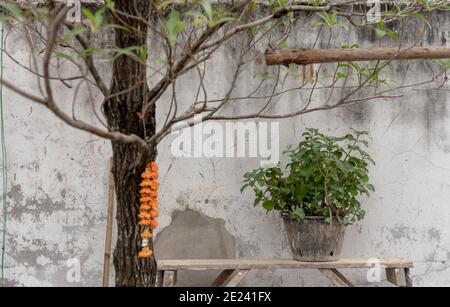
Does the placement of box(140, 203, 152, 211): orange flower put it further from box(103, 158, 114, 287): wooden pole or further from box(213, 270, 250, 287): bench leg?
box(103, 158, 114, 287): wooden pole

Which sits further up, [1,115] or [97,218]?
[1,115]

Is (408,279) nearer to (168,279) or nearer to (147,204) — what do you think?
(168,279)

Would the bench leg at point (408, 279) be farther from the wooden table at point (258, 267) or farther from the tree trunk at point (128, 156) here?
the tree trunk at point (128, 156)

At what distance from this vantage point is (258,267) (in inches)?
167

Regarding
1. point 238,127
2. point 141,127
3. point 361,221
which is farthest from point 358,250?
point 141,127

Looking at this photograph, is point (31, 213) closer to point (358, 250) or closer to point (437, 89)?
point (358, 250)

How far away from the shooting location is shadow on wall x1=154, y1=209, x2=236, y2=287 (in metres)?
4.63

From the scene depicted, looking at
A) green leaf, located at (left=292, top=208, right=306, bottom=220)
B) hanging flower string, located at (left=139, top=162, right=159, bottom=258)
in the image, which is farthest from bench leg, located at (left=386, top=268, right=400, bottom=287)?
hanging flower string, located at (left=139, top=162, right=159, bottom=258)

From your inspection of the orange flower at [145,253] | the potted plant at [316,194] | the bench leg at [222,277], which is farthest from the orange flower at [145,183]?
the bench leg at [222,277]

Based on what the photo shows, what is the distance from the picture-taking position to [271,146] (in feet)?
15.5

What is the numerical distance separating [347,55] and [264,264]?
1335 millimetres

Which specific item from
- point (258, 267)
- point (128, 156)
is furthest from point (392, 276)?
point (128, 156)

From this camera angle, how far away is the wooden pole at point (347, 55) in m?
→ 4.12

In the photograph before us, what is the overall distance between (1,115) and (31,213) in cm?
67
